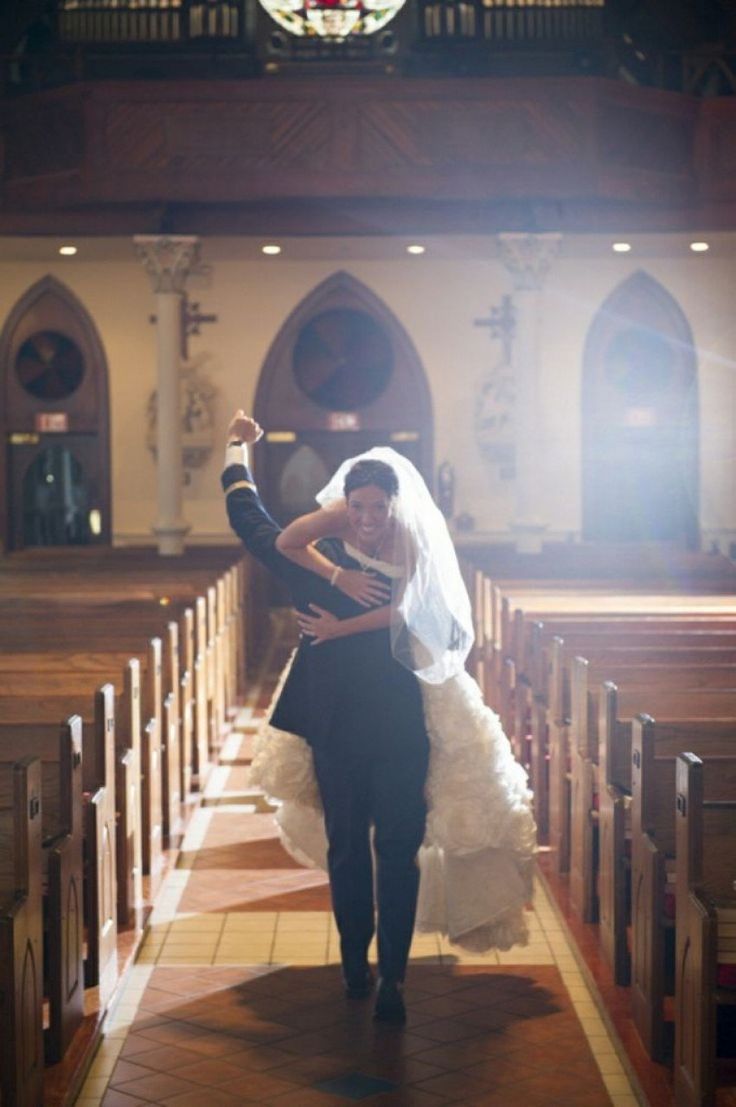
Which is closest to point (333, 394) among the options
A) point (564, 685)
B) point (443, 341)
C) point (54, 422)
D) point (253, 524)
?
point (443, 341)

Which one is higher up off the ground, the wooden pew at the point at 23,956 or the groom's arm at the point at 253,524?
the groom's arm at the point at 253,524

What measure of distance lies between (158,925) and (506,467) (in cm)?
1226

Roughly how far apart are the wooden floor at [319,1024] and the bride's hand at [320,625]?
1.13 m

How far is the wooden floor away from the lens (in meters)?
4.46

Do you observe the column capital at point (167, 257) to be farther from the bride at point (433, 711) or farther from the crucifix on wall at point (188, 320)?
the bride at point (433, 711)

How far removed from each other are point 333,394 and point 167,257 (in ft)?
10.7

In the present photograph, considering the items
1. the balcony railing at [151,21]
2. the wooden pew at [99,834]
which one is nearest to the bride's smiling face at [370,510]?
the wooden pew at [99,834]

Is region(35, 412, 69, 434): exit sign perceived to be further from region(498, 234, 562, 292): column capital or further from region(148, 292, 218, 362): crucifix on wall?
region(498, 234, 562, 292): column capital

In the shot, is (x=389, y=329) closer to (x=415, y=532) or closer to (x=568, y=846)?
(x=568, y=846)

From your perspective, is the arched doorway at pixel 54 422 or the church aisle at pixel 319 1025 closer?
the church aisle at pixel 319 1025

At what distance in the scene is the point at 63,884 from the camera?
4.64 metres

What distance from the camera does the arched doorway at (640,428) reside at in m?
18.1

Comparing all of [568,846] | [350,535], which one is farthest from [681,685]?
[350,535]

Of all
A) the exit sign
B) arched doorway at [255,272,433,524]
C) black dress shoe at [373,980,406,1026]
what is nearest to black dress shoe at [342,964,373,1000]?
black dress shoe at [373,980,406,1026]
